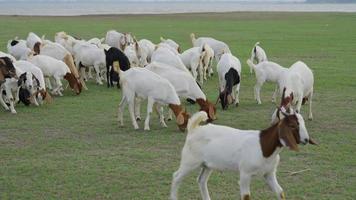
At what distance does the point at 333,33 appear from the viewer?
38406 mm

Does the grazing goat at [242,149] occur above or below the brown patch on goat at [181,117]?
above

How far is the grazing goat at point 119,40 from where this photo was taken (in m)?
21.4

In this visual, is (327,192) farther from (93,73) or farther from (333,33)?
(333,33)

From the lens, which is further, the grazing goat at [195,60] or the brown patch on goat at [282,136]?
the grazing goat at [195,60]

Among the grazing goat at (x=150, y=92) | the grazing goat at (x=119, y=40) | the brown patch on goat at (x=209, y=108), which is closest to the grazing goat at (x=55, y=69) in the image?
the grazing goat at (x=150, y=92)

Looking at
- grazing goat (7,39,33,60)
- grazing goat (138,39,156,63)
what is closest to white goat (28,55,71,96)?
grazing goat (7,39,33,60)

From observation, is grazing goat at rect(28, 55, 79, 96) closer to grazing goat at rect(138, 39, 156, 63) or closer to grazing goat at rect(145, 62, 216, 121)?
grazing goat at rect(138, 39, 156, 63)

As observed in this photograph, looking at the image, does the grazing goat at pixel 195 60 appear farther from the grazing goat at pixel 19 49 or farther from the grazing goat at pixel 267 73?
the grazing goat at pixel 19 49

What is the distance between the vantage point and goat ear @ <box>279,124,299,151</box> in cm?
617

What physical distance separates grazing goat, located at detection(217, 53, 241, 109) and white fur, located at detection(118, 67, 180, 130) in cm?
205

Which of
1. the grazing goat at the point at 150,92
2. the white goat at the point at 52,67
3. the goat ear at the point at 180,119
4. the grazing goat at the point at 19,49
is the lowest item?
the grazing goat at the point at 19,49

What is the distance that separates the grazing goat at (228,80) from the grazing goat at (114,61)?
3394 millimetres

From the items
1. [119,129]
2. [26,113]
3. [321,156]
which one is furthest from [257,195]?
[26,113]

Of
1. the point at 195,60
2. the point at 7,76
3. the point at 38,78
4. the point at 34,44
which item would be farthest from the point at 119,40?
the point at 7,76
